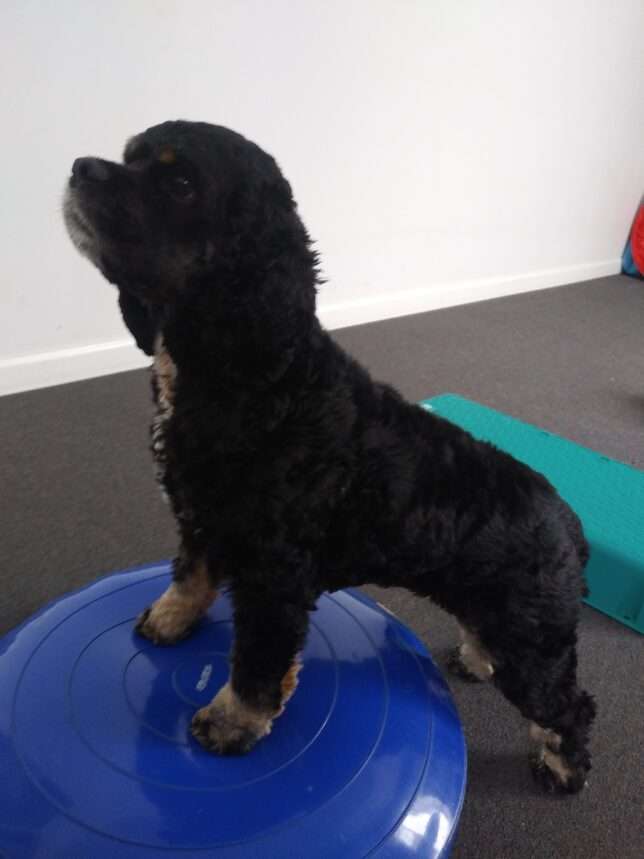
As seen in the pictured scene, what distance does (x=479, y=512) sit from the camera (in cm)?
134

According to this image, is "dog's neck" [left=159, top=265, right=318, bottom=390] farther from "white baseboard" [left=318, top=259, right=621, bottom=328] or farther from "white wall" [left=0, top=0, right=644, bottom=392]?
"white baseboard" [left=318, top=259, right=621, bottom=328]

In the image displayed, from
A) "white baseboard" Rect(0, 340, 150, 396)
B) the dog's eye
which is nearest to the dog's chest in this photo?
the dog's eye

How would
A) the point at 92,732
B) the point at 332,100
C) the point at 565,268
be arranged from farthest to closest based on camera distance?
the point at 565,268
the point at 332,100
the point at 92,732

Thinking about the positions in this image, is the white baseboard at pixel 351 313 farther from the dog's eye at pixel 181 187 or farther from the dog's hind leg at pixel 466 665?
the dog's hind leg at pixel 466 665

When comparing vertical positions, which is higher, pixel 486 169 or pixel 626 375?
pixel 486 169

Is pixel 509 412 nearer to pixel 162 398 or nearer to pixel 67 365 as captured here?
pixel 67 365

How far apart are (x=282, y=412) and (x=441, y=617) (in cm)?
118

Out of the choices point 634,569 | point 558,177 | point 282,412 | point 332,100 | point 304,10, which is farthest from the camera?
Result: point 558,177

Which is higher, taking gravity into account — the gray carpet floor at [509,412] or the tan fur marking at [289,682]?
the tan fur marking at [289,682]

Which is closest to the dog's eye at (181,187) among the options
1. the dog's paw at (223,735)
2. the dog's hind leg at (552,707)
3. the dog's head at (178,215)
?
the dog's head at (178,215)

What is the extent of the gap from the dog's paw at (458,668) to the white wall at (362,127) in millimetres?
2158

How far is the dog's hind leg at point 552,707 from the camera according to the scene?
1.42 metres

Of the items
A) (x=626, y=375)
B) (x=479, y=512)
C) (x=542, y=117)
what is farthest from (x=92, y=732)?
(x=542, y=117)

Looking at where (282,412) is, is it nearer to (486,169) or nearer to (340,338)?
(340,338)
